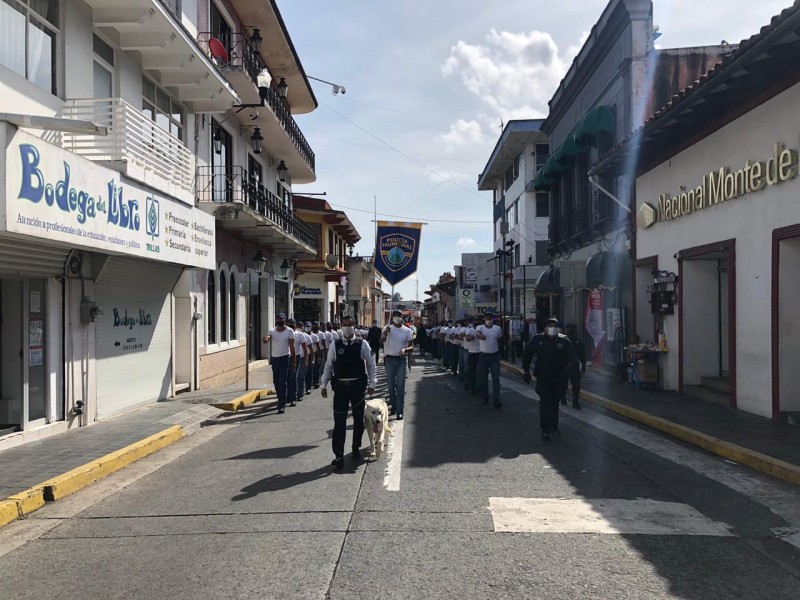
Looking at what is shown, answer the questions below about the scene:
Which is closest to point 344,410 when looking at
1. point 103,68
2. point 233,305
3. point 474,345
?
point 474,345

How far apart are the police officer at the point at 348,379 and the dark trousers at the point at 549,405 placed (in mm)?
2554

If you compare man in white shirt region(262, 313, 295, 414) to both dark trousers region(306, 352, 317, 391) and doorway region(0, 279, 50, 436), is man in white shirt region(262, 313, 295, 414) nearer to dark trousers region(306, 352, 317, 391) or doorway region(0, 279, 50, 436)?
dark trousers region(306, 352, 317, 391)

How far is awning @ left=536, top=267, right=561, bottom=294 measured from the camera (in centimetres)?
2251

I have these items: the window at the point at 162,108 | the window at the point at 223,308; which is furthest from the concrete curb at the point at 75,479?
the window at the point at 223,308

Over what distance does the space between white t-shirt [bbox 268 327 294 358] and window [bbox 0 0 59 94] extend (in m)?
5.51

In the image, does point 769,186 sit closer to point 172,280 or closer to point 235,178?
point 172,280

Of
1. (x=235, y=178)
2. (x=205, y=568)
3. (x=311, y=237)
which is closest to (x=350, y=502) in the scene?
(x=205, y=568)

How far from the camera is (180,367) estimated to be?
14.6 metres

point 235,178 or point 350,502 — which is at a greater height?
point 235,178

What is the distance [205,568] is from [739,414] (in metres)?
8.90

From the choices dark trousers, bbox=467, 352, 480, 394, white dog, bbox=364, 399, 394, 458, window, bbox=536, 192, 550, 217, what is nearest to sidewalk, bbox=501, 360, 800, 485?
dark trousers, bbox=467, 352, 480, 394

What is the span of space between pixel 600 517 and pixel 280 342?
7965 millimetres

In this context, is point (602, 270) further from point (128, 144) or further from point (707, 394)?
point (128, 144)

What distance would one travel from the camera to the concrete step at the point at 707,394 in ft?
37.2
